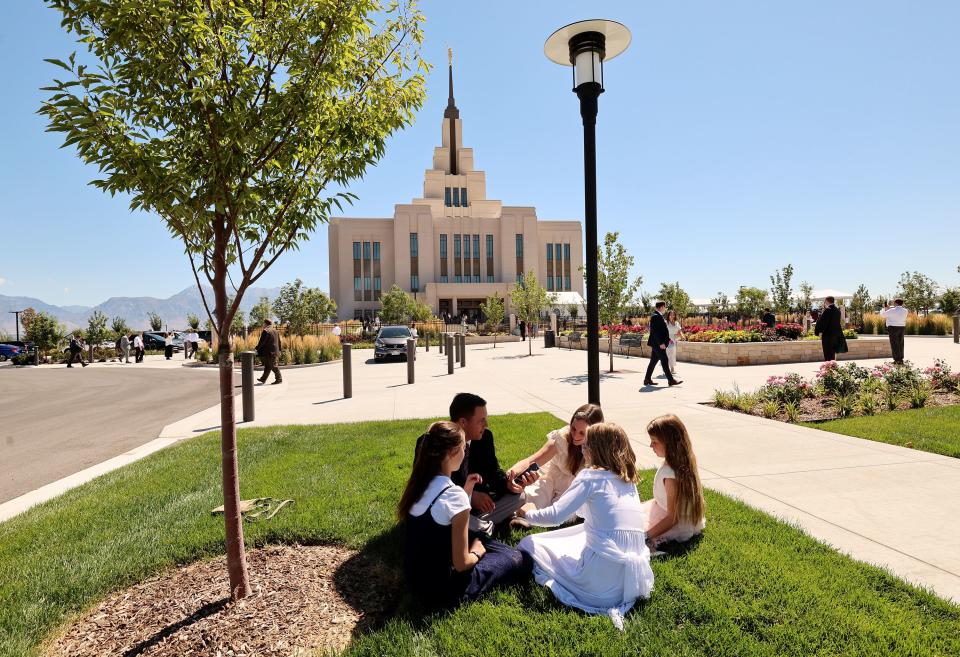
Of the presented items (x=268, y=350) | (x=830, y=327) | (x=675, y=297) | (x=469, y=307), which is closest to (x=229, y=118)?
(x=268, y=350)

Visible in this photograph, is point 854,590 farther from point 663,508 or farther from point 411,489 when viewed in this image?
point 411,489

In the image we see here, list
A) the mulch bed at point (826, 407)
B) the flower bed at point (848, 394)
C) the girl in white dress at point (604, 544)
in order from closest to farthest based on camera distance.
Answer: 1. the girl in white dress at point (604, 544)
2. the mulch bed at point (826, 407)
3. the flower bed at point (848, 394)

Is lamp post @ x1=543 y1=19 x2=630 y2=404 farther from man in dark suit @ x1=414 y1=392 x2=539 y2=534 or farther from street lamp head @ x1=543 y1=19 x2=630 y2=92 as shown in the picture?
man in dark suit @ x1=414 y1=392 x2=539 y2=534

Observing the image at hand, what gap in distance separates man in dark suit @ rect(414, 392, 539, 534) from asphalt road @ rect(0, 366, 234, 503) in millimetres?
5323

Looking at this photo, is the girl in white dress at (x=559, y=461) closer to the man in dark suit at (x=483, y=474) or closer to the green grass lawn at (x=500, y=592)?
the man in dark suit at (x=483, y=474)

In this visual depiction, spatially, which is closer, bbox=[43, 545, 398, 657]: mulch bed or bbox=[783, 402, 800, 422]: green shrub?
bbox=[43, 545, 398, 657]: mulch bed

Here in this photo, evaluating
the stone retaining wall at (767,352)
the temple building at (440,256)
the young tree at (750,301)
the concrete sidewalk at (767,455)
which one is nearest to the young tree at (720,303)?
the young tree at (750,301)

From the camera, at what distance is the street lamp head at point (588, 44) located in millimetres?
4863

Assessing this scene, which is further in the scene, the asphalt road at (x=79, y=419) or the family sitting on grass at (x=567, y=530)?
the asphalt road at (x=79, y=419)

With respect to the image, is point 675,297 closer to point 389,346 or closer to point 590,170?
point 389,346

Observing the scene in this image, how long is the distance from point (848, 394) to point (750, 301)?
3457 centimetres

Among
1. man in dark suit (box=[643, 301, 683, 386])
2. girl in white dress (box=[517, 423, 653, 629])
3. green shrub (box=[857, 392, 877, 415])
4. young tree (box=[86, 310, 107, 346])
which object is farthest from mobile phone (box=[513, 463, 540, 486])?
young tree (box=[86, 310, 107, 346])

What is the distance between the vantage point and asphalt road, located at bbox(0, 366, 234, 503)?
6.70 metres

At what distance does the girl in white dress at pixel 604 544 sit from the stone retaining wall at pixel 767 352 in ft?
48.9
